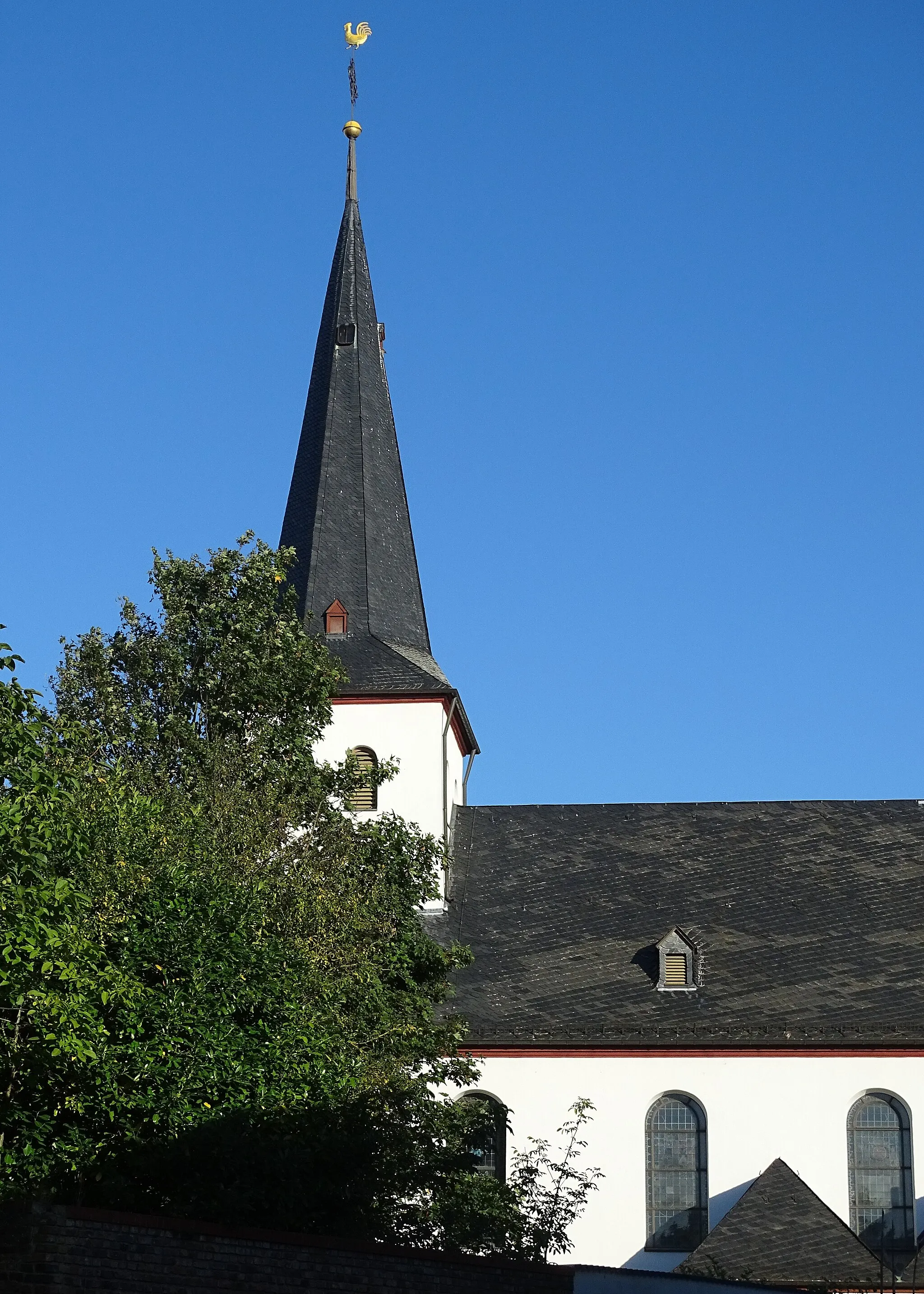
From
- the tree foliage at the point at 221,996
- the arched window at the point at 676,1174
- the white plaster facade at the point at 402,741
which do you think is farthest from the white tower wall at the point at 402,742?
the arched window at the point at 676,1174

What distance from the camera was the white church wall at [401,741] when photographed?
31.7 meters

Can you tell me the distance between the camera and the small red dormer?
3306 centimetres

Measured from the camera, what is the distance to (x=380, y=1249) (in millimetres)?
12758

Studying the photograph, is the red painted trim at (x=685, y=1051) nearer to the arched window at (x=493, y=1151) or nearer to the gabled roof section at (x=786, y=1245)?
the arched window at (x=493, y=1151)

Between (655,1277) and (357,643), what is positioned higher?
(357,643)

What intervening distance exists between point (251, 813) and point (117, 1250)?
34.4 ft

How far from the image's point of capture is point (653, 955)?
96.5 ft

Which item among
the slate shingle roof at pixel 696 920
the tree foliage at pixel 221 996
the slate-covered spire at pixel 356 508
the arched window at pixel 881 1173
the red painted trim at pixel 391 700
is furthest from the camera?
the slate-covered spire at pixel 356 508

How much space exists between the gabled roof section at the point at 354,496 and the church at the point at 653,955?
0.05m

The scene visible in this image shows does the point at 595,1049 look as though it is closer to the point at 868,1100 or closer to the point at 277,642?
the point at 868,1100

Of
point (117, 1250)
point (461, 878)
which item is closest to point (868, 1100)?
point (461, 878)

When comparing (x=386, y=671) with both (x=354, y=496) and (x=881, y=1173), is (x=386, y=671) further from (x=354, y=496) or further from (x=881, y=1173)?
(x=881, y=1173)

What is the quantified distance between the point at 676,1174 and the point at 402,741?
901 cm

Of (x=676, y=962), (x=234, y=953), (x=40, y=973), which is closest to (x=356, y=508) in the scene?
(x=676, y=962)
